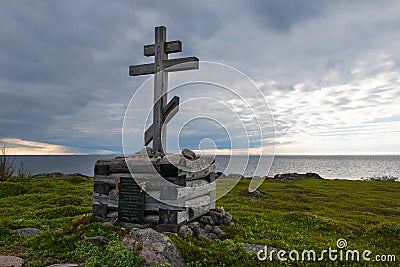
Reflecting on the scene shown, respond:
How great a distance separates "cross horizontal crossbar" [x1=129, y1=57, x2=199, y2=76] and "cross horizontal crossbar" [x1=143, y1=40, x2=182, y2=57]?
48 centimetres

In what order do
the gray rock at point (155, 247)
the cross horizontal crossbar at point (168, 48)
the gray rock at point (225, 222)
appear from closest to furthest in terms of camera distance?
the gray rock at point (155, 247) → the cross horizontal crossbar at point (168, 48) → the gray rock at point (225, 222)

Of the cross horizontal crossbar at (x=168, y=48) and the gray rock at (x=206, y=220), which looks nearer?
the cross horizontal crossbar at (x=168, y=48)

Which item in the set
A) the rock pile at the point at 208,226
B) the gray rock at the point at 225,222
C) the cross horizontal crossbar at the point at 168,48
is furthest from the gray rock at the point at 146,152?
the gray rock at the point at 225,222

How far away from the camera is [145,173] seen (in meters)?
11.4

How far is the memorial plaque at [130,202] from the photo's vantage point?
36.9 ft

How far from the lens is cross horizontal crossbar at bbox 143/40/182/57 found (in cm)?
1221

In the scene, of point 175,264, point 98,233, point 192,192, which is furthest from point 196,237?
point 98,233

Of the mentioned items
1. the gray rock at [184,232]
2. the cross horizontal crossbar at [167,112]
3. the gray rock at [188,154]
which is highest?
the cross horizontal crossbar at [167,112]

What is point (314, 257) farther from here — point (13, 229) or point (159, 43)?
point (13, 229)

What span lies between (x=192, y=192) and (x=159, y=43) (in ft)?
19.7

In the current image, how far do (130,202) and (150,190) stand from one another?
92cm

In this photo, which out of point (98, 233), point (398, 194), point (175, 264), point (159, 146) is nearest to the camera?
point (175, 264)

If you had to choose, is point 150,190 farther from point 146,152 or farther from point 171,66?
point 171,66

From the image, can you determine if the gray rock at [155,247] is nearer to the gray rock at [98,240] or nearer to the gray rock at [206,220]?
the gray rock at [98,240]
